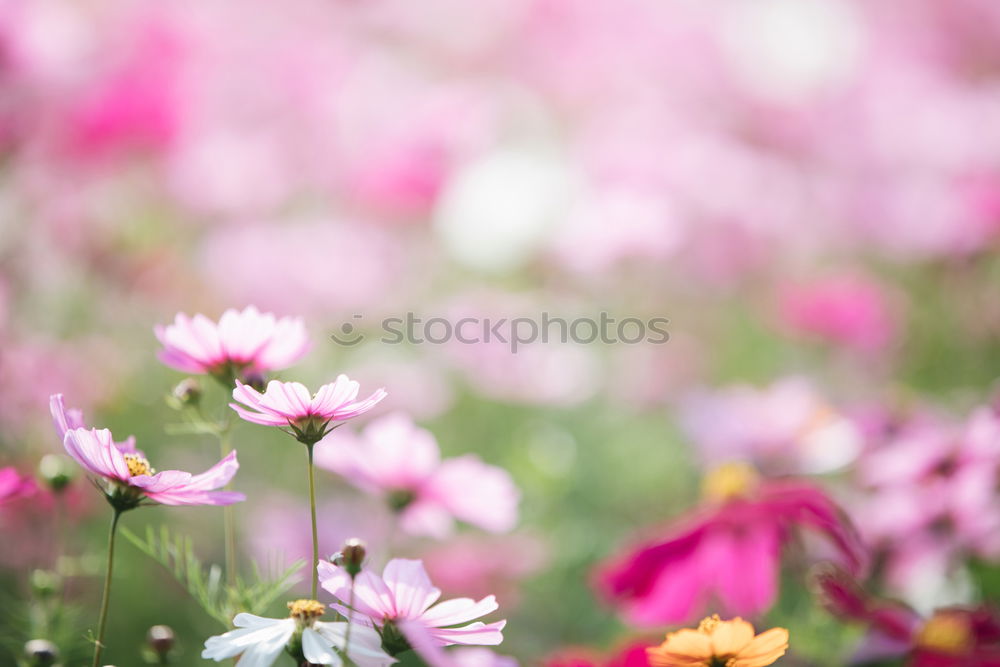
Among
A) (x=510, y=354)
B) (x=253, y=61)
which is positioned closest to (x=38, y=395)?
(x=510, y=354)

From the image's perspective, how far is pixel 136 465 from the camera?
0.37m

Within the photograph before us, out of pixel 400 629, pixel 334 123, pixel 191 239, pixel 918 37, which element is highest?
pixel 918 37

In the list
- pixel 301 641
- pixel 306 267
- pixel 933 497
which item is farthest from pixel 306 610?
pixel 306 267

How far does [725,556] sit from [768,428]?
20 centimetres

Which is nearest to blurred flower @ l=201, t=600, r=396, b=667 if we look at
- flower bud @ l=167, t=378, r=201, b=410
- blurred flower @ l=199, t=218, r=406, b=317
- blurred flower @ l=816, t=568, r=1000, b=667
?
flower bud @ l=167, t=378, r=201, b=410

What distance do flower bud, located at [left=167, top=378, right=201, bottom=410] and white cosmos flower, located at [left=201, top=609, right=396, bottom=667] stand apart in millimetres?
105

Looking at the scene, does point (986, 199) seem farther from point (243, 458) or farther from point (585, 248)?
point (243, 458)

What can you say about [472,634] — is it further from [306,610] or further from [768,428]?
[768,428]

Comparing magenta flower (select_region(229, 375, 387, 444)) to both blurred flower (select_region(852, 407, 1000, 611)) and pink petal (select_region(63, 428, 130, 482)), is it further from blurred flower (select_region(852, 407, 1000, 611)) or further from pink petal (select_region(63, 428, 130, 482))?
blurred flower (select_region(852, 407, 1000, 611))

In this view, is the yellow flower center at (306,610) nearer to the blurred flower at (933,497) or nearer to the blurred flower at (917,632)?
the blurred flower at (917,632)

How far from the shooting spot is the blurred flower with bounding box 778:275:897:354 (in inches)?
45.7

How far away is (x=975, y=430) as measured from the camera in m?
0.54

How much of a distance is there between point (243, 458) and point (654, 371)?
498 millimetres

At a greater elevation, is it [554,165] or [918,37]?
[918,37]
